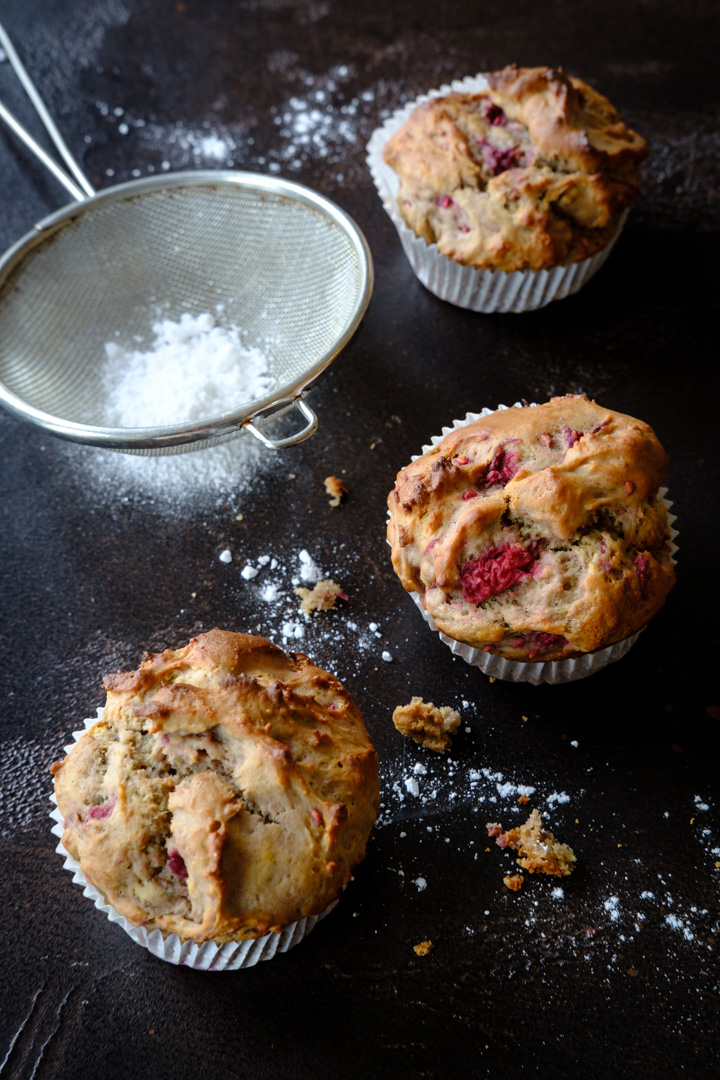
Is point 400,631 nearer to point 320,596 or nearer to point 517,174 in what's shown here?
point 320,596

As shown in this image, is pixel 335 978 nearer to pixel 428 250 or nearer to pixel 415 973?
pixel 415 973

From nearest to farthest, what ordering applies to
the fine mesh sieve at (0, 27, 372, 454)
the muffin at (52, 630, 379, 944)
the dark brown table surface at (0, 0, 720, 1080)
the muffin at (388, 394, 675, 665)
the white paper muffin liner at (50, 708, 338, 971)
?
the muffin at (52, 630, 379, 944)
the white paper muffin liner at (50, 708, 338, 971)
the dark brown table surface at (0, 0, 720, 1080)
the muffin at (388, 394, 675, 665)
the fine mesh sieve at (0, 27, 372, 454)

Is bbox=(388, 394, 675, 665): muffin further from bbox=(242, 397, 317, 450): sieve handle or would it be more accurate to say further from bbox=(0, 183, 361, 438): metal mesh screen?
bbox=(0, 183, 361, 438): metal mesh screen

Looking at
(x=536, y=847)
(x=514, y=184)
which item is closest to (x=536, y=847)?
(x=536, y=847)

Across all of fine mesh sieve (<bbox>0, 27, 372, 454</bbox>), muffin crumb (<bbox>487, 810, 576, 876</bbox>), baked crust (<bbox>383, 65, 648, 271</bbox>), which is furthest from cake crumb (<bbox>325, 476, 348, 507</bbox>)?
muffin crumb (<bbox>487, 810, 576, 876</bbox>)

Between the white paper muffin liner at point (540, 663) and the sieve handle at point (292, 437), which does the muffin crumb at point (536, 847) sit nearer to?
the white paper muffin liner at point (540, 663)

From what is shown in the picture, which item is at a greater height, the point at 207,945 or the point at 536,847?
the point at 207,945
